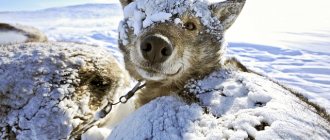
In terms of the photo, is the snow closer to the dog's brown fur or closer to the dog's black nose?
the dog's brown fur

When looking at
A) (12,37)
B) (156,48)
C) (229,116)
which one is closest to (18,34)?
(12,37)

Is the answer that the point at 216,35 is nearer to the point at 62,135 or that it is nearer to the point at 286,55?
the point at 62,135

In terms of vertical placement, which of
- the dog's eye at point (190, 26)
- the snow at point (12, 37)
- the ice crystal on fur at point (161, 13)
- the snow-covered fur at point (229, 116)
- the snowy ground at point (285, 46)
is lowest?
the snowy ground at point (285, 46)

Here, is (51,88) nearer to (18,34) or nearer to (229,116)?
(229,116)

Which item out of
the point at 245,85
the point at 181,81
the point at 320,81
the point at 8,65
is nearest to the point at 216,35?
the point at 181,81

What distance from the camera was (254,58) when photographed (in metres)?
10.8

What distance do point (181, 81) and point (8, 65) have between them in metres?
1.20

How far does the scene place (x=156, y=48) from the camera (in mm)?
2697

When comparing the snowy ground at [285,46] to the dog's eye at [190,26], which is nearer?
the dog's eye at [190,26]

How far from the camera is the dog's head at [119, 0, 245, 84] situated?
2848 millimetres

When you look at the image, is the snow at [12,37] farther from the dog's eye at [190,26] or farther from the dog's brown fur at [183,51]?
the dog's eye at [190,26]

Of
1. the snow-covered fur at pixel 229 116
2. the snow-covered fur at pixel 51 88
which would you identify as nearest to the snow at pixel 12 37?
the snow-covered fur at pixel 51 88

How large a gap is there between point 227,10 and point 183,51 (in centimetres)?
53

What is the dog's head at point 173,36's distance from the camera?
285 centimetres
